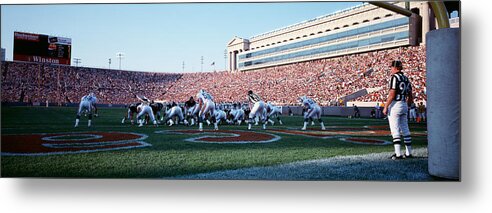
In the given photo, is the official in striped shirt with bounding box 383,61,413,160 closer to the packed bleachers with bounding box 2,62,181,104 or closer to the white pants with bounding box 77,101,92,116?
the packed bleachers with bounding box 2,62,181,104

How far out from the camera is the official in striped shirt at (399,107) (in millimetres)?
3859

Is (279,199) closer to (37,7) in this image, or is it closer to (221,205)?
(221,205)

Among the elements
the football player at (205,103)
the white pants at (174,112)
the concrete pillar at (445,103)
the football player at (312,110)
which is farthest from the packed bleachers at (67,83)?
the concrete pillar at (445,103)

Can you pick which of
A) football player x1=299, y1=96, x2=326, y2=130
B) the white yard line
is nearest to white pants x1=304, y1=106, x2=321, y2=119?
football player x1=299, y1=96, x2=326, y2=130

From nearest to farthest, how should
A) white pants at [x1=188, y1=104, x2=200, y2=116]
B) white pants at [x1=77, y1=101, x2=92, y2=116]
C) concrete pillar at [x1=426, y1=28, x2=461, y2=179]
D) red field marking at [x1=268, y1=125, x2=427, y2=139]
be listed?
concrete pillar at [x1=426, y1=28, x2=461, y2=179] < red field marking at [x1=268, y1=125, x2=427, y2=139] < white pants at [x1=77, y1=101, x2=92, y2=116] < white pants at [x1=188, y1=104, x2=200, y2=116]

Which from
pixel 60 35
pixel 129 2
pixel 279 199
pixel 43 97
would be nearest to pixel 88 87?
pixel 60 35

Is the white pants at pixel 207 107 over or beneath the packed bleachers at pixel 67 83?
beneath

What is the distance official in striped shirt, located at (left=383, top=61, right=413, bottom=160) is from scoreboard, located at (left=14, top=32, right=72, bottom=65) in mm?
4330

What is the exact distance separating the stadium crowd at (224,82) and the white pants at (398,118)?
920mm

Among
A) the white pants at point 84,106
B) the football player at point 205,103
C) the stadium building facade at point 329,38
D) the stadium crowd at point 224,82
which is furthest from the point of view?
the football player at point 205,103

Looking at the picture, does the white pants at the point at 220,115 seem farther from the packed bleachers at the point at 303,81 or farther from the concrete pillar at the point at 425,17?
the concrete pillar at the point at 425,17

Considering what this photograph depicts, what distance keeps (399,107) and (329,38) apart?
10.2ft

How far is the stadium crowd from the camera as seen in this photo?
529 centimetres

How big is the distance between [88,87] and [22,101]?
1.34m
